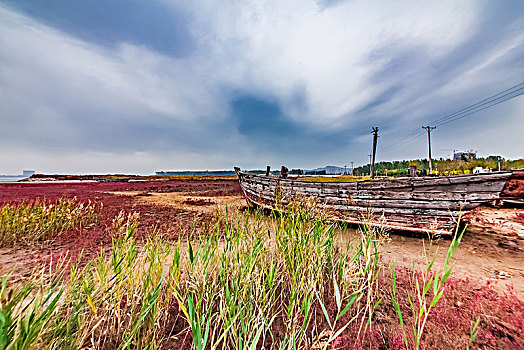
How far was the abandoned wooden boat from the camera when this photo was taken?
13.5ft

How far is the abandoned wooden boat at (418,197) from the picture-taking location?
4.13 m

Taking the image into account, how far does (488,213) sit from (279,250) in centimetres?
933

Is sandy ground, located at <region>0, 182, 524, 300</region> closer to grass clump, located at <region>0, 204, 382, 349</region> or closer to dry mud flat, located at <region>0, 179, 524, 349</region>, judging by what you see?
dry mud flat, located at <region>0, 179, 524, 349</region>

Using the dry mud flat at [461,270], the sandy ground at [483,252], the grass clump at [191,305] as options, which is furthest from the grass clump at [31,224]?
the sandy ground at [483,252]

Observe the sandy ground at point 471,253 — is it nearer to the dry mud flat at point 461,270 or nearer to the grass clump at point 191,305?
the dry mud flat at point 461,270

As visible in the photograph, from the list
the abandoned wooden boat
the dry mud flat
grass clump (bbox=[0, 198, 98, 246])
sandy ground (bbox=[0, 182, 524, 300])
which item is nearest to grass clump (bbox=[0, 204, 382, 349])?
the dry mud flat

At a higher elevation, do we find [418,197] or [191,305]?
[418,197]

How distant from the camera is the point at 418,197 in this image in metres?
5.11

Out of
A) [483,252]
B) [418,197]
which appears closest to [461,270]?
[483,252]

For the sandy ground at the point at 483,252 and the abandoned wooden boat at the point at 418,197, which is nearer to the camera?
the sandy ground at the point at 483,252

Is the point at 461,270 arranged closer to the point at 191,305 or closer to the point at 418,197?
the point at 418,197

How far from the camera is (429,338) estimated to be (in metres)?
1.78

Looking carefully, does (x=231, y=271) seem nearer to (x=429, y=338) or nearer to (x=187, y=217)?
(x=429, y=338)

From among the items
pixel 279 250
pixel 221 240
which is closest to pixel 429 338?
pixel 279 250
